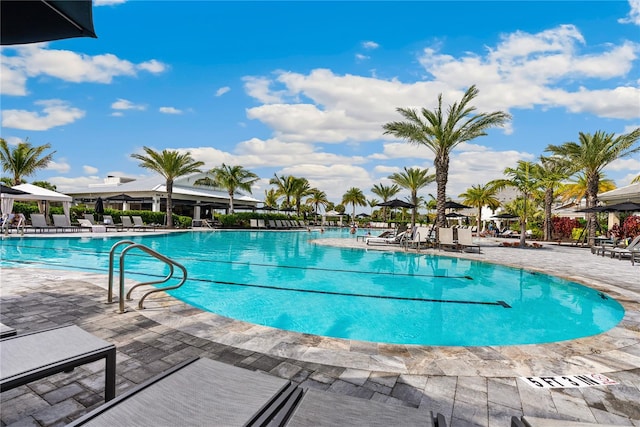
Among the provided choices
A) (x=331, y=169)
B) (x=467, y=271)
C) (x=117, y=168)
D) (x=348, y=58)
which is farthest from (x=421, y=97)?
(x=117, y=168)

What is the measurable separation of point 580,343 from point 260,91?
521 inches

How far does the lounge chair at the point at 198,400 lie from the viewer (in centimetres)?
142

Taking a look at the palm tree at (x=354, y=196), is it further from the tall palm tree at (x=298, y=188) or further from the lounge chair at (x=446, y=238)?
the lounge chair at (x=446, y=238)

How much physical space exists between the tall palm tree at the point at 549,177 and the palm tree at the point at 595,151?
167 cm

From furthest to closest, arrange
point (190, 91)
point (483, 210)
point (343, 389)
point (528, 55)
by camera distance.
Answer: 1. point (483, 210)
2. point (190, 91)
3. point (528, 55)
4. point (343, 389)

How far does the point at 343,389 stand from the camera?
8.24 feet

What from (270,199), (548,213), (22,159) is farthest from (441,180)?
(270,199)

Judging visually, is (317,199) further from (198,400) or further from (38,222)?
(198,400)

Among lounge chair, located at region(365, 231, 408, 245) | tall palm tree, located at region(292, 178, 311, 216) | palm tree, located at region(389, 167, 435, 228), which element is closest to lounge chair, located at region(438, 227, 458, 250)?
lounge chair, located at region(365, 231, 408, 245)

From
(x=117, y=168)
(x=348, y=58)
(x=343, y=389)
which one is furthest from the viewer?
(x=117, y=168)

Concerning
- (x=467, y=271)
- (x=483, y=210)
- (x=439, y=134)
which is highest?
(x=439, y=134)

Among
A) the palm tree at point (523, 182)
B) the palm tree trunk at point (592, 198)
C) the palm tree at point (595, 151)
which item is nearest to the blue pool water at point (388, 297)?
the palm tree at point (523, 182)

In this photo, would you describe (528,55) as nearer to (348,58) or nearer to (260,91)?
(348,58)

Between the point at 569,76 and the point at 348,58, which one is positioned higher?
the point at 348,58
